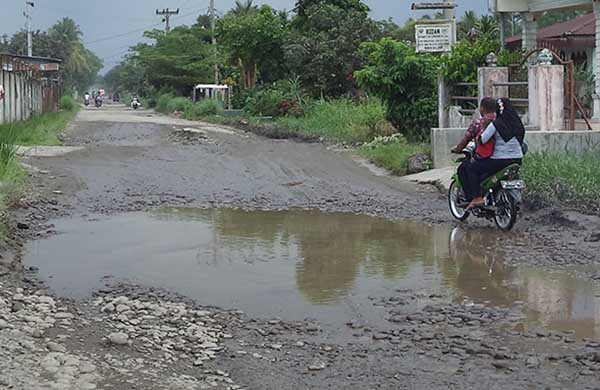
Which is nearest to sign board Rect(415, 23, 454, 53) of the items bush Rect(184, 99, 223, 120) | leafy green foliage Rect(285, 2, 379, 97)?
leafy green foliage Rect(285, 2, 379, 97)

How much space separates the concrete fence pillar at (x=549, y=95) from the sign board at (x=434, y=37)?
22.3 feet

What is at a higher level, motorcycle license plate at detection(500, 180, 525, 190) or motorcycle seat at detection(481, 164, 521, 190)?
motorcycle seat at detection(481, 164, 521, 190)

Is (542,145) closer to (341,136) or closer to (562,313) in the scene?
(562,313)

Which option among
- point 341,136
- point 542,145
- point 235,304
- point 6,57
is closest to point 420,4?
point 341,136

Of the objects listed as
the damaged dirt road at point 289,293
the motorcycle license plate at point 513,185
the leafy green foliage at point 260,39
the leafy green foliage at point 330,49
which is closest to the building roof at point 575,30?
the leafy green foliage at point 330,49

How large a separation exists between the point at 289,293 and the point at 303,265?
4.36ft

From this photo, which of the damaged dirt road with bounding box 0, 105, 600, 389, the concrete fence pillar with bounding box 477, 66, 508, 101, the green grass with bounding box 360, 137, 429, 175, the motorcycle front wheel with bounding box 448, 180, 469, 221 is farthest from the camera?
the green grass with bounding box 360, 137, 429, 175

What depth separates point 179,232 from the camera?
451 inches

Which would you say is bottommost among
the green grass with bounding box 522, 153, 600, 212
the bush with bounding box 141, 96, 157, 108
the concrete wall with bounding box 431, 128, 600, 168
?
the green grass with bounding box 522, 153, 600, 212

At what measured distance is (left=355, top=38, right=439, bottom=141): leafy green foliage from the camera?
74.3 ft

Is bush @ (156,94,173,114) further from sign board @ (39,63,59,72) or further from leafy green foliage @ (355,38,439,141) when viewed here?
leafy green foliage @ (355,38,439,141)

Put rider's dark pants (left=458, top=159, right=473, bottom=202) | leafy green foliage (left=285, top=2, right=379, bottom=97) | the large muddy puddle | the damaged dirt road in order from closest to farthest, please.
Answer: the damaged dirt road
the large muddy puddle
rider's dark pants (left=458, top=159, right=473, bottom=202)
leafy green foliage (left=285, top=2, right=379, bottom=97)

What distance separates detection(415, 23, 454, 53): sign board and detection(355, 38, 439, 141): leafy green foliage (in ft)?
1.10

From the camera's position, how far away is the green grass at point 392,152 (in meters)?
18.6
